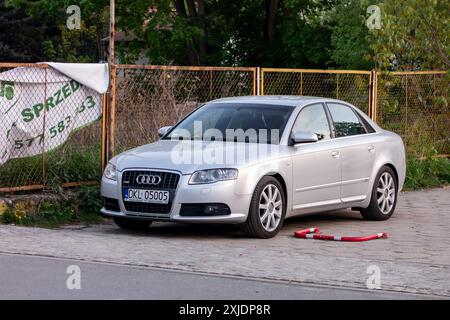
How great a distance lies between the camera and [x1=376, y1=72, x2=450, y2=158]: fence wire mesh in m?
18.2

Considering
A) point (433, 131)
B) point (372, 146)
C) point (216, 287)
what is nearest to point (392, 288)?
point (216, 287)

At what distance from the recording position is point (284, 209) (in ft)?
38.2

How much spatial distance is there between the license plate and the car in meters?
0.01

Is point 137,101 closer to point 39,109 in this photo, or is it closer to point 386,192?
point 39,109

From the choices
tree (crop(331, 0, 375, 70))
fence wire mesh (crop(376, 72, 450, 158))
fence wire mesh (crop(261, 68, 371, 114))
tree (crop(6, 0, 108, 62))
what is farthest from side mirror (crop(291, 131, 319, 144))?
tree (crop(331, 0, 375, 70))

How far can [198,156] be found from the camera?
11.3m

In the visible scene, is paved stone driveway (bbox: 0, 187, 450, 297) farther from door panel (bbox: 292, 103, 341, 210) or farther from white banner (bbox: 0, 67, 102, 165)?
white banner (bbox: 0, 67, 102, 165)

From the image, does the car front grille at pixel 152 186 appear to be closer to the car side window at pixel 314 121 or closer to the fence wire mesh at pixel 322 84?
the car side window at pixel 314 121

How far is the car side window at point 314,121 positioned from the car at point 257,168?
0.01 meters

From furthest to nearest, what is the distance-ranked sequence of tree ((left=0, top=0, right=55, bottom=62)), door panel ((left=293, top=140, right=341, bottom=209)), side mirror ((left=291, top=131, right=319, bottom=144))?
1. tree ((left=0, top=0, right=55, bottom=62))
2. door panel ((left=293, top=140, right=341, bottom=209))
3. side mirror ((left=291, top=131, right=319, bottom=144))

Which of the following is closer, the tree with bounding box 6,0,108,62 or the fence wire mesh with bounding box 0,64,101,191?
the fence wire mesh with bounding box 0,64,101,191

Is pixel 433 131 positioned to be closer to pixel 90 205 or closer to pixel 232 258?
pixel 90 205

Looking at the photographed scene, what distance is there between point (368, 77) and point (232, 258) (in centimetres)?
871

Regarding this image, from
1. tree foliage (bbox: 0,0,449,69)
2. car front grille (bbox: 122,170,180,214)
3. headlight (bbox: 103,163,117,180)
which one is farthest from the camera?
tree foliage (bbox: 0,0,449,69)
